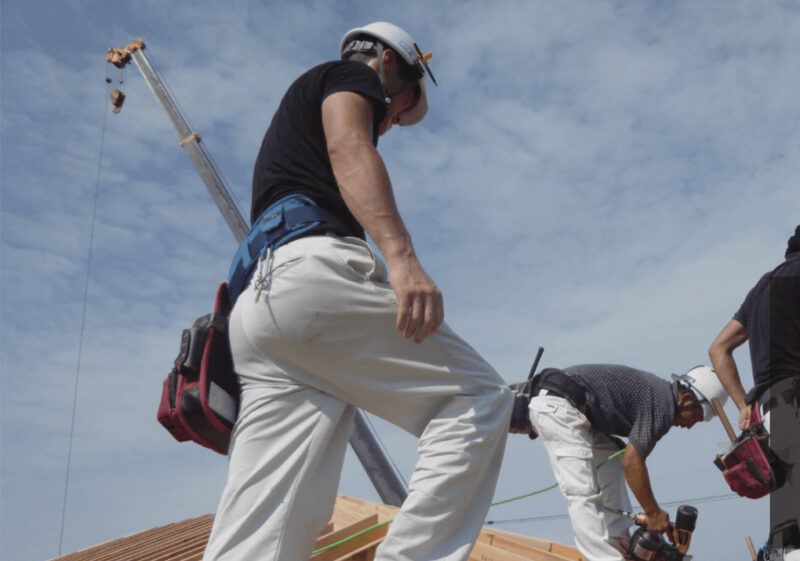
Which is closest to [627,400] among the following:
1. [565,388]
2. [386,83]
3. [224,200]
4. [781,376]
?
[565,388]

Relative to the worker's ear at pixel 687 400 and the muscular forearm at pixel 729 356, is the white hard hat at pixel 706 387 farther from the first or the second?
the muscular forearm at pixel 729 356

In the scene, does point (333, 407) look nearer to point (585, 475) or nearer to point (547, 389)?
point (585, 475)

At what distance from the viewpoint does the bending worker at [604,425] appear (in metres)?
3.82

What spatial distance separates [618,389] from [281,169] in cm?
307

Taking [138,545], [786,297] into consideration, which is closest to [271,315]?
[786,297]

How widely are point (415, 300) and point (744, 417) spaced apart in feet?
9.52

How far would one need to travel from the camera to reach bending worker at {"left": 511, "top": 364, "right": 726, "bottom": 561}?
382 centimetres

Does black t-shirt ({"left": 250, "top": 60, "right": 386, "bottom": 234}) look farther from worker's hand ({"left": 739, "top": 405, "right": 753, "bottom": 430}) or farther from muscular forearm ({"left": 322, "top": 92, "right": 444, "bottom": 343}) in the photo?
worker's hand ({"left": 739, "top": 405, "right": 753, "bottom": 430})

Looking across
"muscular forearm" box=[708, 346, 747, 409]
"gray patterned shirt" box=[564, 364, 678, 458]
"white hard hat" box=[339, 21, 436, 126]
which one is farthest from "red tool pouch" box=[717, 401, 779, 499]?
"white hard hat" box=[339, 21, 436, 126]

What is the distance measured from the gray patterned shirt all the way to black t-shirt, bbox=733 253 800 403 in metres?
0.76

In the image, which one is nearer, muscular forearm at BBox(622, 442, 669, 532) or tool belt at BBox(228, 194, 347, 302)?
tool belt at BBox(228, 194, 347, 302)

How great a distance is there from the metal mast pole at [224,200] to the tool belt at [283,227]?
173 inches

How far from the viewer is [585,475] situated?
3873 mm

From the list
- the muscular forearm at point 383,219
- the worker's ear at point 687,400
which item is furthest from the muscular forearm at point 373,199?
the worker's ear at point 687,400
